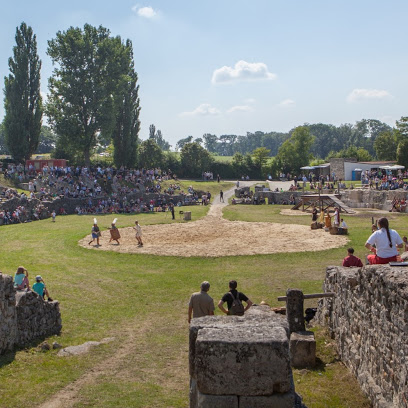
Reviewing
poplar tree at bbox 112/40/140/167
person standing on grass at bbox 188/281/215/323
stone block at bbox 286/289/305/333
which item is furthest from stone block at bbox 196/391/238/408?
poplar tree at bbox 112/40/140/167

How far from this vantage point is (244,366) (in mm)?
5000

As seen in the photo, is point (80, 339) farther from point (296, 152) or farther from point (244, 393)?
point (296, 152)

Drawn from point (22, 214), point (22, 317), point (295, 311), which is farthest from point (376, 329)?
point (22, 214)

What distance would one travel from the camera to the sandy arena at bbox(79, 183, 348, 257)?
976 inches

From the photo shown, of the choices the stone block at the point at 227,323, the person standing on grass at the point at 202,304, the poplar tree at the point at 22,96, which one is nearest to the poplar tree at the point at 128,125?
the poplar tree at the point at 22,96

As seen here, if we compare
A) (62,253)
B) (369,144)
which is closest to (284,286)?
(62,253)

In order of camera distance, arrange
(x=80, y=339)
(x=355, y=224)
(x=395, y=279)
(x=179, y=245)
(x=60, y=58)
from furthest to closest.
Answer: (x=60, y=58), (x=355, y=224), (x=179, y=245), (x=80, y=339), (x=395, y=279)

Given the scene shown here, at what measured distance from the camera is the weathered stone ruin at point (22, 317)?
11719mm

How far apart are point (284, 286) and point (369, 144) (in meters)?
141

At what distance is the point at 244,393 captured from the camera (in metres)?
5.00

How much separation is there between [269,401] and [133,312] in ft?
35.3

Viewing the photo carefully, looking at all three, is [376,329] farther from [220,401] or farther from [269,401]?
[220,401]

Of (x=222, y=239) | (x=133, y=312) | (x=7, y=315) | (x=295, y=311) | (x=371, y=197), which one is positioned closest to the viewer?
(x=295, y=311)

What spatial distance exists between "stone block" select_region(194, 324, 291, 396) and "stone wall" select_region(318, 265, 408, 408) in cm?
271
